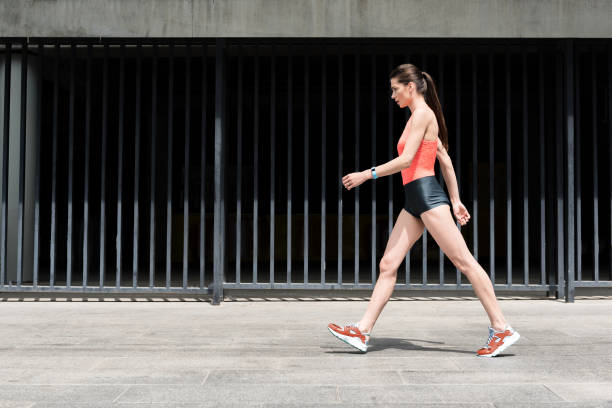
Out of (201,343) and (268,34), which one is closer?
(201,343)

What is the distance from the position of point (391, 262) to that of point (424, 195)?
0.50m

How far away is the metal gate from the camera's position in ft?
26.8

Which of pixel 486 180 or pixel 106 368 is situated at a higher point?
pixel 486 180

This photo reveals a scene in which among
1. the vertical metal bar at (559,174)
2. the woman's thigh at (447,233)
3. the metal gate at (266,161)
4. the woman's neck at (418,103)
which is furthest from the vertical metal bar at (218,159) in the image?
the vertical metal bar at (559,174)

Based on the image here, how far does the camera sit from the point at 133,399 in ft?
12.0

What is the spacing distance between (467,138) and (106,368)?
47.9 ft

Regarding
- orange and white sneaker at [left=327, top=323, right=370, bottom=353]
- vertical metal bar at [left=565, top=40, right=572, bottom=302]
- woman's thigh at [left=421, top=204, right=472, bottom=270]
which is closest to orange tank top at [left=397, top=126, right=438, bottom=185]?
woman's thigh at [left=421, top=204, right=472, bottom=270]

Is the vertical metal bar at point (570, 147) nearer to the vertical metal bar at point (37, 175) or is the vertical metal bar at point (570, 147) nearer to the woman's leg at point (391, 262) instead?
the woman's leg at point (391, 262)

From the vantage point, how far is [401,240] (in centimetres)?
497

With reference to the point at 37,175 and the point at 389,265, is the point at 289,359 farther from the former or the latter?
the point at 37,175

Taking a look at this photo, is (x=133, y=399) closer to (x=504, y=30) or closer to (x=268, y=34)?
(x=268, y=34)

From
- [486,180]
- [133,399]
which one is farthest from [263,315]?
[486,180]

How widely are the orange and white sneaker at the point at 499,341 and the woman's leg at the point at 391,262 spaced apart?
72cm

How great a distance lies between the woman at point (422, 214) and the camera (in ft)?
15.7
